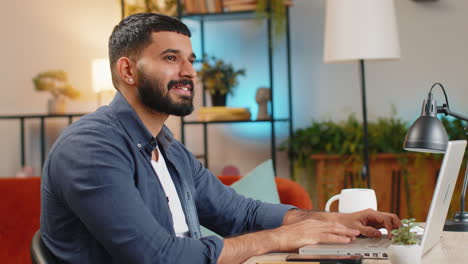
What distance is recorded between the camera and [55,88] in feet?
16.0

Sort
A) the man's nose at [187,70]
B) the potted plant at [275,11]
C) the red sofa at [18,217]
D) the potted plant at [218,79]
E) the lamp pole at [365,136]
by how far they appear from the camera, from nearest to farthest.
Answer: the man's nose at [187,70] < the red sofa at [18,217] < the lamp pole at [365,136] < the potted plant at [275,11] < the potted plant at [218,79]

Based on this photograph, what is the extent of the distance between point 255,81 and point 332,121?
579mm

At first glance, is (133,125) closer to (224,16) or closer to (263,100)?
(263,100)

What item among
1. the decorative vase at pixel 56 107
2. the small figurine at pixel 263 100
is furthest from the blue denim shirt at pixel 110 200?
the decorative vase at pixel 56 107

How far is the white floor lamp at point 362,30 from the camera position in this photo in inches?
142

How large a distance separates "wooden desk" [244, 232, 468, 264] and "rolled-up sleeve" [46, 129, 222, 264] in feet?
0.46

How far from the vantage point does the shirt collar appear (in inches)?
69.1

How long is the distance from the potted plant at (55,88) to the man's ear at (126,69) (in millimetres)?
3049

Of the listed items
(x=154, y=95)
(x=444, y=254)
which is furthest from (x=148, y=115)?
(x=444, y=254)

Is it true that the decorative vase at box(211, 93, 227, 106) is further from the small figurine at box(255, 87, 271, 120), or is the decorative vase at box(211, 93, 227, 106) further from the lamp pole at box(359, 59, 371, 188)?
the lamp pole at box(359, 59, 371, 188)

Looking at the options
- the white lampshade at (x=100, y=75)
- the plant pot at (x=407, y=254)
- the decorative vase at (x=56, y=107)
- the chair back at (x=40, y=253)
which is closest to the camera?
the plant pot at (x=407, y=254)

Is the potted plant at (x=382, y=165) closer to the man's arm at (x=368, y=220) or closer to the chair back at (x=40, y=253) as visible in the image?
the man's arm at (x=368, y=220)

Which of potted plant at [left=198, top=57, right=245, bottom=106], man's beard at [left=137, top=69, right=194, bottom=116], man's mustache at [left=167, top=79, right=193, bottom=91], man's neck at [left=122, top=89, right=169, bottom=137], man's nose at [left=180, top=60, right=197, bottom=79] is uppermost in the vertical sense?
potted plant at [left=198, top=57, right=245, bottom=106]

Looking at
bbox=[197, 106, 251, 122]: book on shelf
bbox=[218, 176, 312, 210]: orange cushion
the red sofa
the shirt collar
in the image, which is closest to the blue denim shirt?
the shirt collar
